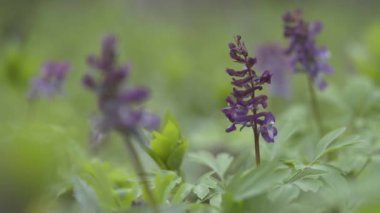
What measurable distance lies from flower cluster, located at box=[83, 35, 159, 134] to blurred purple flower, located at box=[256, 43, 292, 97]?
77.4 inches

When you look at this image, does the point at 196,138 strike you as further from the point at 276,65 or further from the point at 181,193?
the point at 181,193

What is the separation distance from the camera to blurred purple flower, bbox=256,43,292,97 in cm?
314

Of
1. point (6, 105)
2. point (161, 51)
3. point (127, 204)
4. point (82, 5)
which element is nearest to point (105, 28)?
point (161, 51)

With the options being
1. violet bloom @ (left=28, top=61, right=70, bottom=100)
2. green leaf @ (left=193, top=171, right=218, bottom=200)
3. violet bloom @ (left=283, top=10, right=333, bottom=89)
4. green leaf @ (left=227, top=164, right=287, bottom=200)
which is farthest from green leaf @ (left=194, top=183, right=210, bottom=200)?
violet bloom @ (left=28, top=61, right=70, bottom=100)

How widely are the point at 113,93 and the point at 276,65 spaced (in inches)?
82.2

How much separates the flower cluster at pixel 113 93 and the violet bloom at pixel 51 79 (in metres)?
1.32

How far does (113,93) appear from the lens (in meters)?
1.19

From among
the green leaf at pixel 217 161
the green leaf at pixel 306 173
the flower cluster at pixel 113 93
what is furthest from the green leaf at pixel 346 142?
the flower cluster at pixel 113 93

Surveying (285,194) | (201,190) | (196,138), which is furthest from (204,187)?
(196,138)

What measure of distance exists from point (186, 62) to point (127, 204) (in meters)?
2.78

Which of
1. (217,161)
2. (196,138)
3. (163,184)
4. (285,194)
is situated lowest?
(285,194)

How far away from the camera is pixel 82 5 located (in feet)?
25.5

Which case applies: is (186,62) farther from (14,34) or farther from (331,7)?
(331,7)

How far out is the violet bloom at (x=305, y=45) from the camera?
1940mm
